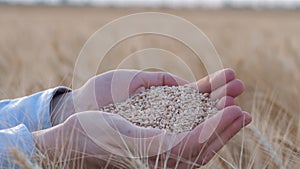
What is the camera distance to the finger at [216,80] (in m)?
0.98

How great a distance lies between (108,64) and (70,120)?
1454mm

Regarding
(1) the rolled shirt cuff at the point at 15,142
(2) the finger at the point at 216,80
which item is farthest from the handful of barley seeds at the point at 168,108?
(1) the rolled shirt cuff at the point at 15,142

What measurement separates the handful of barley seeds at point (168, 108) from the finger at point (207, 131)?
9 centimetres

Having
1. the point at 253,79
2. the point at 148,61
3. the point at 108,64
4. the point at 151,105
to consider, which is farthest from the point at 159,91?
the point at 108,64

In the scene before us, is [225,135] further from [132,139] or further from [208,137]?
[132,139]

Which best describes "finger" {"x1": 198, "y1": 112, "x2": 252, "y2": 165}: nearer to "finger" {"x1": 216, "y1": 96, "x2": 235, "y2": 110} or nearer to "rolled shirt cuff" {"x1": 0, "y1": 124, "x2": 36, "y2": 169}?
"finger" {"x1": 216, "y1": 96, "x2": 235, "y2": 110}

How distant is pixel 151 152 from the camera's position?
32.6 inches

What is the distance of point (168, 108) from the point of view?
42.1 inches

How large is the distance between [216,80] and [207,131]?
0.54 feet

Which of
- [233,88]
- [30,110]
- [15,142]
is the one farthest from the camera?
[30,110]

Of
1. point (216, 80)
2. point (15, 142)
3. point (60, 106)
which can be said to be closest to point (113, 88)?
point (60, 106)

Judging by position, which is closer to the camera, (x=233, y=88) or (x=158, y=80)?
(x=233, y=88)

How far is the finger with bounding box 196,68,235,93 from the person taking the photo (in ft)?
3.21

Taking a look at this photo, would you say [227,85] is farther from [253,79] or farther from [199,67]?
[199,67]
